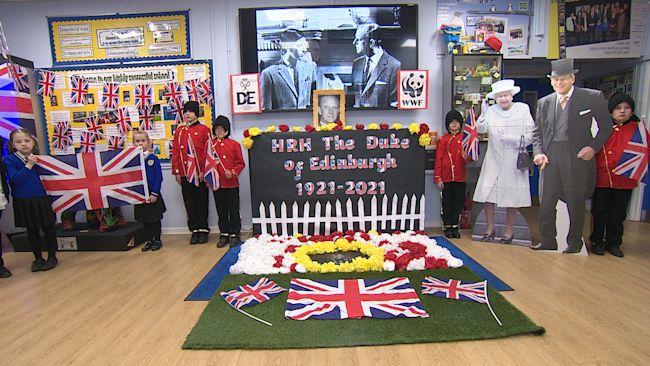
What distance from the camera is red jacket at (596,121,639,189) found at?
12.1 ft

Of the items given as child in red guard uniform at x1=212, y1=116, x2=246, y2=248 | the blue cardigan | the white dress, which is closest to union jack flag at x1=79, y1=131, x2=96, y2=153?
the blue cardigan

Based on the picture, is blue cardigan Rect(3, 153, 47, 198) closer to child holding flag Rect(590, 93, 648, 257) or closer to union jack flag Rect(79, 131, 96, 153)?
union jack flag Rect(79, 131, 96, 153)

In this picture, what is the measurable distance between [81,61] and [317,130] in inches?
136

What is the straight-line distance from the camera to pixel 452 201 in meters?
4.54

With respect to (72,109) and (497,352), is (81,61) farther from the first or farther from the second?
(497,352)

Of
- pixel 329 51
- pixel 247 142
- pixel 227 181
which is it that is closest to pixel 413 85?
pixel 329 51

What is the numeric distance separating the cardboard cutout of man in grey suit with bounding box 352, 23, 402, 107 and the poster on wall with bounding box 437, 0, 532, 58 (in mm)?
920

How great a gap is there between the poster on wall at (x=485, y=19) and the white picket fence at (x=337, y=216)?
7.76 ft

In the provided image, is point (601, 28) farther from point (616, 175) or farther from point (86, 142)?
point (86, 142)

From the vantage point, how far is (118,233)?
14.0ft

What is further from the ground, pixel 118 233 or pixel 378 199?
pixel 378 199

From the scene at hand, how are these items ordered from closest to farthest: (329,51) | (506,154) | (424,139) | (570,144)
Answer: (570,144) → (506,154) → (424,139) → (329,51)

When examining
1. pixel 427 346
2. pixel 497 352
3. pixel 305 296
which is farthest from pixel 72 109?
pixel 497 352

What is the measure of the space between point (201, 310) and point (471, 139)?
3480 millimetres
